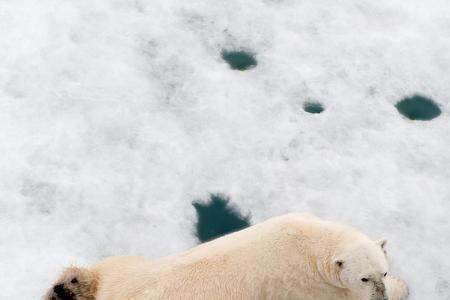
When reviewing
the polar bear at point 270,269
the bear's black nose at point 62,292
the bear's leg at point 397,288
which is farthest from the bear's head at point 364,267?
the bear's black nose at point 62,292

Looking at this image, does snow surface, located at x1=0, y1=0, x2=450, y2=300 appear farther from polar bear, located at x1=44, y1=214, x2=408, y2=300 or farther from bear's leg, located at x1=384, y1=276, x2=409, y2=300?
polar bear, located at x1=44, y1=214, x2=408, y2=300

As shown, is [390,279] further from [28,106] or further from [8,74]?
[8,74]

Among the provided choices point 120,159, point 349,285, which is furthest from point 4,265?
point 349,285

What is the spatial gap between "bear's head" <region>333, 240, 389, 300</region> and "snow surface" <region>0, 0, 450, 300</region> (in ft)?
4.80

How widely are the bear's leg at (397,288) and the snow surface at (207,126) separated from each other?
135 millimetres

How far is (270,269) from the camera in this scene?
441 centimetres

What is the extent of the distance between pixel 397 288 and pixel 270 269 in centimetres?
152

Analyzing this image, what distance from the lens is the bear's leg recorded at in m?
5.14

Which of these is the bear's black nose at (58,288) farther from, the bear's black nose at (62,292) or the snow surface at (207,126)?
the snow surface at (207,126)

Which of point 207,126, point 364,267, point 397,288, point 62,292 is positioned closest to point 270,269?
point 364,267

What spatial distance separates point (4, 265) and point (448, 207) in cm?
453

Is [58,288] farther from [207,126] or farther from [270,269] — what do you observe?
[207,126]

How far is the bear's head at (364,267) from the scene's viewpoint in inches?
162

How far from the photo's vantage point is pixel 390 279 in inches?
206
